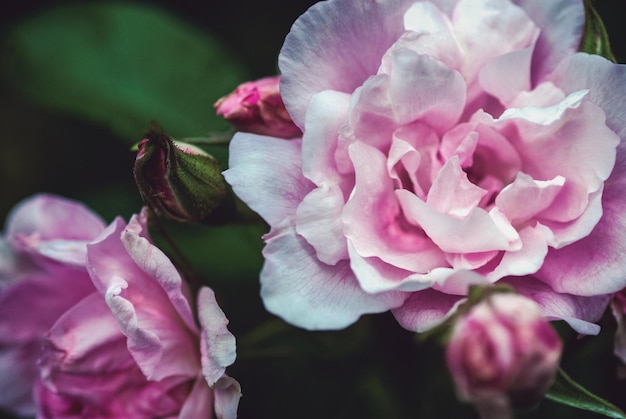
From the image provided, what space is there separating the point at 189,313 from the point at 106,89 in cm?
48

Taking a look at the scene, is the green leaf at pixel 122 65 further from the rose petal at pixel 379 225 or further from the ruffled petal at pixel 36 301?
the rose petal at pixel 379 225

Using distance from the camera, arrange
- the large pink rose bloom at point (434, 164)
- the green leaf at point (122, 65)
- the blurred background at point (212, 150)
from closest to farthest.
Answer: the large pink rose bloom at point (434, 164), the blurred background at point (212, 150), the green leaf at point (122, 65)

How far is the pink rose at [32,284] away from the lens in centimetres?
69

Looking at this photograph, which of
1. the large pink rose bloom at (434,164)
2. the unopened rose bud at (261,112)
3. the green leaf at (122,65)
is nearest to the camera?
the large pink rose bloom at (434,164)

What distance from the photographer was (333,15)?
22.9 inches

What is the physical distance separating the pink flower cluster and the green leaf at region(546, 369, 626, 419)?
8.8 inches

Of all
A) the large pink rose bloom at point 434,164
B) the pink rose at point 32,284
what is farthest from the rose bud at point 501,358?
the pink rose at point 32,284

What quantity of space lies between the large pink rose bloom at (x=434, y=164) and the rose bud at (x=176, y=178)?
0.15ft

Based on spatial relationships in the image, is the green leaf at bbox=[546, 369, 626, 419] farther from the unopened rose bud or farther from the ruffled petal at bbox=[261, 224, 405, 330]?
the unopened rose bud

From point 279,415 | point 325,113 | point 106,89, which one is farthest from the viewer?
point 106,89

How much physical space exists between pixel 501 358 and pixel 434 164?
7.9 inches

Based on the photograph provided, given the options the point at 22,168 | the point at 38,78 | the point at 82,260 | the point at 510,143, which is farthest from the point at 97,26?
the point at 510,143

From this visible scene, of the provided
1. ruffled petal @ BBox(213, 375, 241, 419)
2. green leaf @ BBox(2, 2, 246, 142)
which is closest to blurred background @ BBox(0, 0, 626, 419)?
green leaf @ BBox(2, 2, 246, 142)

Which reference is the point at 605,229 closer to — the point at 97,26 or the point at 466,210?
the point at 466,210
